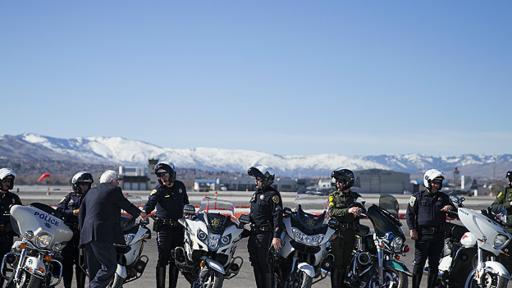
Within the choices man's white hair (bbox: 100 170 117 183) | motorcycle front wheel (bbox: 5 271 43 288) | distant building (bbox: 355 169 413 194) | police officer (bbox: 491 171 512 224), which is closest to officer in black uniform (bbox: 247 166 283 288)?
man's white hair (bbox: 100 170 117 183)

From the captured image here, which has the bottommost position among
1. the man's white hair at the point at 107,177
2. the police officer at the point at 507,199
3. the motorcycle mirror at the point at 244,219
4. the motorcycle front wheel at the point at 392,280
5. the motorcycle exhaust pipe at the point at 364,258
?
the motorcycle front wheel at the point at 392,280

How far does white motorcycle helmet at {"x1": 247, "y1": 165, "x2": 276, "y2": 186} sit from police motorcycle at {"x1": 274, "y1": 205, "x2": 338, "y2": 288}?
542 millimetres

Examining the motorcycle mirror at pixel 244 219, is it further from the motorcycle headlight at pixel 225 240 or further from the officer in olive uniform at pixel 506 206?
the officer in olive uniform at pixel 506 206

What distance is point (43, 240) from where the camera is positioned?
8.90 metres

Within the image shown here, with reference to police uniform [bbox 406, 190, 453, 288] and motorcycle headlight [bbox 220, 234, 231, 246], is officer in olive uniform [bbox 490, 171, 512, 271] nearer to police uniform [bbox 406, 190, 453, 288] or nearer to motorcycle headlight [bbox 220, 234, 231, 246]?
police uniform [bbox 406, 190, 453, 288]

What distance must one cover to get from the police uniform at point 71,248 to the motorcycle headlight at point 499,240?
5.82 m

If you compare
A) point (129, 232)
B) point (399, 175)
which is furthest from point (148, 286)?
point (399, 175)

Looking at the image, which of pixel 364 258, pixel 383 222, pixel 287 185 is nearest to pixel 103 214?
pixel 364 258

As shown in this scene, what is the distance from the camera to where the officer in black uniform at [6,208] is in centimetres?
950

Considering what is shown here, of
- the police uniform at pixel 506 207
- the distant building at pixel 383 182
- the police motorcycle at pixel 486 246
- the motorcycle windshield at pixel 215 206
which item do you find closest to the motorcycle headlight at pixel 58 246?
the motorcycle windshield at pixel 215 206

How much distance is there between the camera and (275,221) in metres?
9.39

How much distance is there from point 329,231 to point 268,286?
1.13 meters

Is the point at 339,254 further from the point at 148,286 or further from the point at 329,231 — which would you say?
the point at 148,286

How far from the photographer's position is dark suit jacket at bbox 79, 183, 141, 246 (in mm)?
8555
